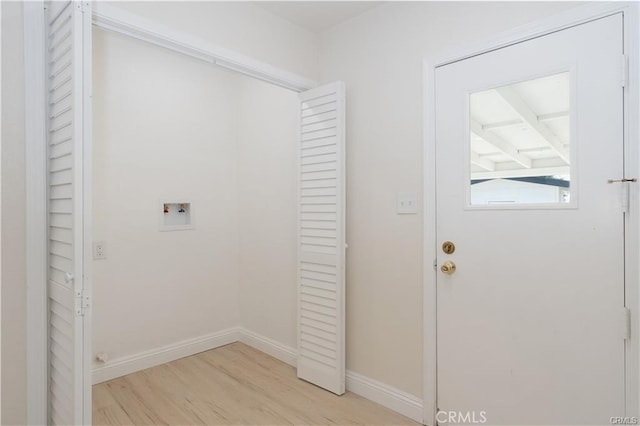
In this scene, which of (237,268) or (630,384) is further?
(237,268)

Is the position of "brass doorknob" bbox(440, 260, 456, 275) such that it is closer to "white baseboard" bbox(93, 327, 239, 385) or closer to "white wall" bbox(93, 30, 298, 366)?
"white wall" bbox(93, 30, 298, 366)

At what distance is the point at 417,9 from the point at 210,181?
214 cm

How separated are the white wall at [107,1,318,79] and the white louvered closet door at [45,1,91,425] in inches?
16.7

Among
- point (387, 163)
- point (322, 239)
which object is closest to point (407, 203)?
point (387, 163)

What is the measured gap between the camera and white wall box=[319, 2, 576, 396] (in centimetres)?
215

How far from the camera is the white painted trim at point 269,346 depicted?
9.73 feet

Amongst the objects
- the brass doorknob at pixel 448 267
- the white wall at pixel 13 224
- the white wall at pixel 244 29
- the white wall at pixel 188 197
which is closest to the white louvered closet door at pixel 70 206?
the white wall at pixel 13 224

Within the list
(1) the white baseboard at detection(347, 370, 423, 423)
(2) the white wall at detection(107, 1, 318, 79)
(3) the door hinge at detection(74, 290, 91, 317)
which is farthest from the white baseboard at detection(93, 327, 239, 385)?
(2) the white wall at detection(107, 1, 318, 79)

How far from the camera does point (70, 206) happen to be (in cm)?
140

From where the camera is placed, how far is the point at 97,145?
2656 mm

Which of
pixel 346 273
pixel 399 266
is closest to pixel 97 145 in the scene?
pixel 346 273

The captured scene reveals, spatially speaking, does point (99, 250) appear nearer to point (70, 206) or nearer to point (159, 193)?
point (159, 193)

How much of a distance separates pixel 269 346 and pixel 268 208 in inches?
46.6

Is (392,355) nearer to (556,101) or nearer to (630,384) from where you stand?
(630,384)
